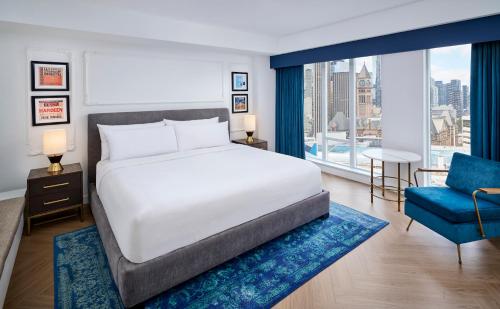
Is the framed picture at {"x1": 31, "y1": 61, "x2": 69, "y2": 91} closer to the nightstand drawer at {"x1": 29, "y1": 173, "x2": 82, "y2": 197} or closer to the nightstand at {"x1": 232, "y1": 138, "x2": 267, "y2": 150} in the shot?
the nightstand drawer at {"x1": 29, "y1": 173, "x2": 82, "y2": 197}

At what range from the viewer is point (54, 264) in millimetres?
2650

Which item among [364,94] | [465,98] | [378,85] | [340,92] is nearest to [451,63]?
[465,98]

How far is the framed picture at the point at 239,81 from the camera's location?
18.3ft

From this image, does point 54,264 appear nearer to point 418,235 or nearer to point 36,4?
point 36,4

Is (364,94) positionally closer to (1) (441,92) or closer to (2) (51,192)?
(1) (441,92)

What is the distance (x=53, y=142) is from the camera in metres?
3.45

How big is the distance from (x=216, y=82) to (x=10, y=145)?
3177mm

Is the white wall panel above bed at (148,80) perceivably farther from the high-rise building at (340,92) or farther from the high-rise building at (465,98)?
the high-rise building at (465,98)

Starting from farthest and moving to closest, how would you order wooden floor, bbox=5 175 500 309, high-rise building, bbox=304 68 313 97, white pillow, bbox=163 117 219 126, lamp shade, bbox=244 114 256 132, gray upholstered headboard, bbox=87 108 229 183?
high-rise building, bbox=304 68 313 97 → lamp shade, bbox=244 114 256 132 → white pillow, bbox=163 117 219 126 → gray upholstered headboard, bbox=87 108 229 183 → wooden floor, bbox=5 175 500 309

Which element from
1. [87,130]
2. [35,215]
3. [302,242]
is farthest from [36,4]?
[302,242]

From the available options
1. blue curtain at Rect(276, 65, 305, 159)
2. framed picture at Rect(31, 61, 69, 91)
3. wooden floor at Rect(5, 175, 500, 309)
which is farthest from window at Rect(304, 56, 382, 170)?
framed picture at Rect(31, 61, 69, 91)

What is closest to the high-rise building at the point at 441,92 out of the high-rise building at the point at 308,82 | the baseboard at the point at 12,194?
the high-rise building at the point at 308,82

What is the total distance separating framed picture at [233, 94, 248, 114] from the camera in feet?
18.6

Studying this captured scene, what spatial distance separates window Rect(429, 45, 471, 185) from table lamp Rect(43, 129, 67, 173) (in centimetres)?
499
